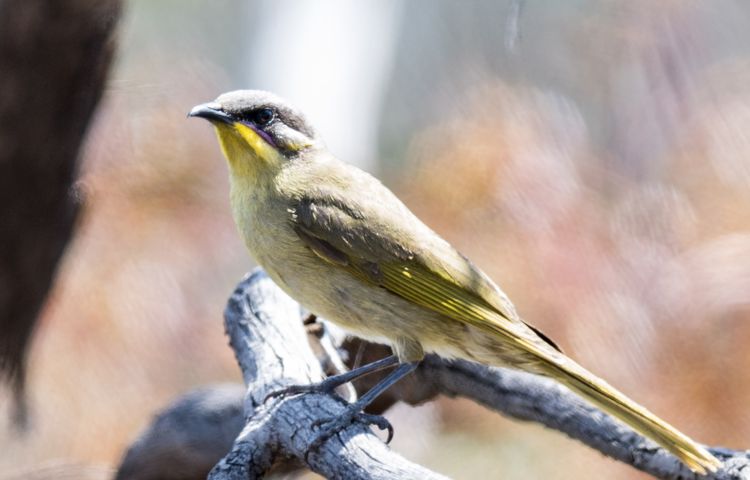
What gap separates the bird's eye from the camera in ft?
13.8

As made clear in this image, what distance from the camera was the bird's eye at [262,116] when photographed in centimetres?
419

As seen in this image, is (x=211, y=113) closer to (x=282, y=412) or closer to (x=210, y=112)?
(x=210, y=112)

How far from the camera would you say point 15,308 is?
6.09 meters

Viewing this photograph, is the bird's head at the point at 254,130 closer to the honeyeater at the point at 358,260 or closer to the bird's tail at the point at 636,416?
the honeyeater at the point at 358,260

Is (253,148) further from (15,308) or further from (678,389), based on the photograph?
(678,389)

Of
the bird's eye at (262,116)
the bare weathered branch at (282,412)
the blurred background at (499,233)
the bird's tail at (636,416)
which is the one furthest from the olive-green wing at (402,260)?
the blurred background at (499,233)

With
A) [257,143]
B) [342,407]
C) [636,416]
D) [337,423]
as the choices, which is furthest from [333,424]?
[257,143]

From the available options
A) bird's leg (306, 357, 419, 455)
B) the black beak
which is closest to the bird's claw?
bird's leg (306, 357, 419, 455)

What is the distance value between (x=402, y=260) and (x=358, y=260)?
15cm

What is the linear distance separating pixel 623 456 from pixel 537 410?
Answer: 0.39 m

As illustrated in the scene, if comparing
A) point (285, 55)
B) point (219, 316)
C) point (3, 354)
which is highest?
point (285, 55)

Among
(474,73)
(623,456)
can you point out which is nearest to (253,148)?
(623,456)

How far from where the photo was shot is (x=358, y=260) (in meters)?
4.09

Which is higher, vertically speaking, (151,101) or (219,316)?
(151,101)
